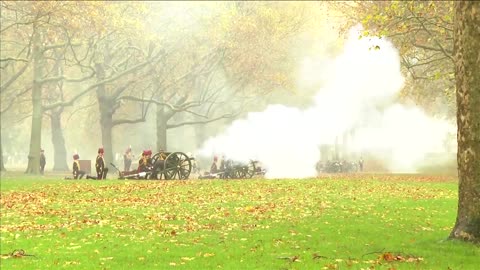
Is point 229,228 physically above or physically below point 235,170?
below

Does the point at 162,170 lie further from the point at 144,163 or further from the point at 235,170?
the point at 235,170

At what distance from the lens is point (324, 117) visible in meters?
45.0

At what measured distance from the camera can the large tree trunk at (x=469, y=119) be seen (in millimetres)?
10070

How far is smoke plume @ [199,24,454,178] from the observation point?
127 feet

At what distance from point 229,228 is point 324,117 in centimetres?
3298

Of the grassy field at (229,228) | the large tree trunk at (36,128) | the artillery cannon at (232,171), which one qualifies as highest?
the large tree trunk at (36,128)

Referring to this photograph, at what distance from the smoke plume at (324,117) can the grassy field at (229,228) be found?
16151 millimetres

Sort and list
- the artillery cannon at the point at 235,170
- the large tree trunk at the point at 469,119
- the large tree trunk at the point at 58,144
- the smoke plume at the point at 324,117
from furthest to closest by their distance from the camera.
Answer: the large tree trunk at the point at 58,144
the smoke plume at the point at 324,117
the artillery cannon at the point at 235,170
the large tree trunk at the point at 469,119

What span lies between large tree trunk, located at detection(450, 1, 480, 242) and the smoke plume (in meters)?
22.6

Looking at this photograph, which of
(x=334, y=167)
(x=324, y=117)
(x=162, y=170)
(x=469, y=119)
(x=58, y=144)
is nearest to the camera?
(x=469, y=119)

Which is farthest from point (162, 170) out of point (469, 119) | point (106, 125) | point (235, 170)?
point (469, 119)

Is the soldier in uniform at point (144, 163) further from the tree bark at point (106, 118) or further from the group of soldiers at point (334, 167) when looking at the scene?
the group of soldiers at point (334, 167)

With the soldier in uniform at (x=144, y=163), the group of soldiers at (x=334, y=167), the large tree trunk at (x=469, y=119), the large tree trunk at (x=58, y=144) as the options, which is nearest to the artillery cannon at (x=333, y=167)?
the group of soldiers at (x=334, y=167)

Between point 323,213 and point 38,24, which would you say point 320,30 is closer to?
point 38,24
